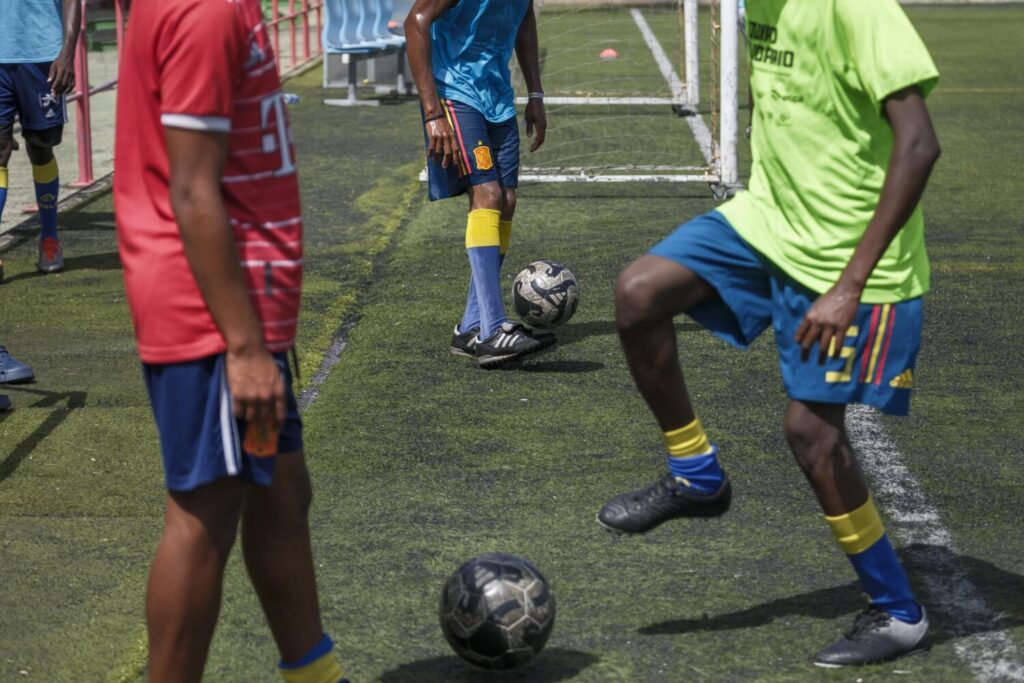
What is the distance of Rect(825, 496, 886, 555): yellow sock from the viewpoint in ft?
11.7

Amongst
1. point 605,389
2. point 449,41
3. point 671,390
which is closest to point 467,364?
point 605,389

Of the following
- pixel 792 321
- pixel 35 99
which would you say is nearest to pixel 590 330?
pixel 35 99

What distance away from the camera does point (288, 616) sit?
3.17m

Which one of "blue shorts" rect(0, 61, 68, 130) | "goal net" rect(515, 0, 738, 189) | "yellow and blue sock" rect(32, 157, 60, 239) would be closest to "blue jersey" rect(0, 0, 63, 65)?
"blue shorts" rect(0, 61, 68, 130)

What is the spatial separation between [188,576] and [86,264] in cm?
602

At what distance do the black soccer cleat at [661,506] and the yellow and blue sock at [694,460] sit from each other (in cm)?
2

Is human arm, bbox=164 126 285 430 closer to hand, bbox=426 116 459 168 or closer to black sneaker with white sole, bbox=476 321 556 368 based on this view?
black sneaker with white sole, bbox=476 321 556 368

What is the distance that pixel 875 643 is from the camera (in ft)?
11.8

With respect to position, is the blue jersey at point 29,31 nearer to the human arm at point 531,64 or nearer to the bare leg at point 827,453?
the human arm at point 531,64

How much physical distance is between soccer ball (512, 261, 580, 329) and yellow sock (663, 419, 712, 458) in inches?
113

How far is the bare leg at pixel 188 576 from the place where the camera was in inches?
114

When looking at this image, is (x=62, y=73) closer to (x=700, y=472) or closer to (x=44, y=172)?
(x=44, y=172)

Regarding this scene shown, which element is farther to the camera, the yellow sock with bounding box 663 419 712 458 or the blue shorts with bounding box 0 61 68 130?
the blue shorts with bounding box 0 61 68 130

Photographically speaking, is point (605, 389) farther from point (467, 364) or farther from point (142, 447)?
point (142, 447)
